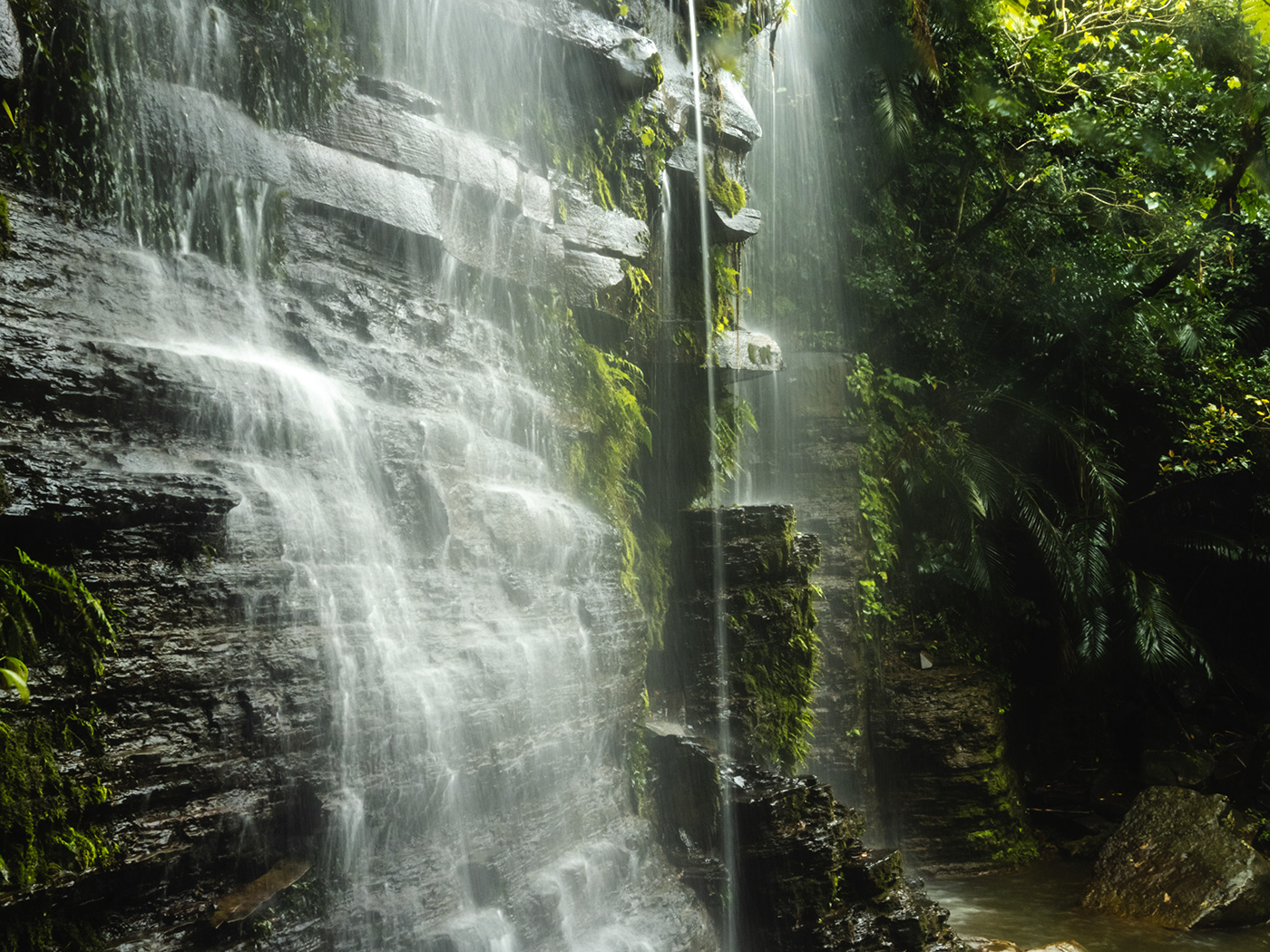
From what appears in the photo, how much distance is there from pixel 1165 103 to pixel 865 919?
29.9ft

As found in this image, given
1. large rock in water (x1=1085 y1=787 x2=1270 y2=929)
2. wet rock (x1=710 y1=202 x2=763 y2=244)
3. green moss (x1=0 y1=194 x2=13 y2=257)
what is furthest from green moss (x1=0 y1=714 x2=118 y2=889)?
large rock in water (x1=1085 y1=787 x2=1270 y2=929)

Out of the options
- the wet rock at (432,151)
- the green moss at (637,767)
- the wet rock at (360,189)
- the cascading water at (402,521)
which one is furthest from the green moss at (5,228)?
the green moss at (637,767)

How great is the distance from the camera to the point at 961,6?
1012cm

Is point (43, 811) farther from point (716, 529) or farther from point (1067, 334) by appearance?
point (1067, 334)

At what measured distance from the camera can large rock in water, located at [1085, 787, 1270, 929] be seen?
731 cm

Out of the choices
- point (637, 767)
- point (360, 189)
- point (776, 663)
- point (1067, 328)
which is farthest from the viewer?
point (1067, 328)

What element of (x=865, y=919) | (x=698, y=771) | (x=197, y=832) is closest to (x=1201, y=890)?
(x=865, y=919)

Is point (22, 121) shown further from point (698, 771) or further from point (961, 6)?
point (961, 6)

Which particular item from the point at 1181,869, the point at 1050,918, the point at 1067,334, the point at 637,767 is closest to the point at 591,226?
the point at 637,767

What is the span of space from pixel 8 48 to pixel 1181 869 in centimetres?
1010

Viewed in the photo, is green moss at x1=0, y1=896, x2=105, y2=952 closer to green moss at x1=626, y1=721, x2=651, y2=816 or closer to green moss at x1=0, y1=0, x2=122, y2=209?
green moss at x1=0, y1=0, x2=122, y2=209

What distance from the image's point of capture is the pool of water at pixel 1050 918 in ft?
23.0

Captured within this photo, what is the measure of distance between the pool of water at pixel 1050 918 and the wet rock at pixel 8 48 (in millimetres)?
8584

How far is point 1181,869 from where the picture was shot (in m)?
7.66
